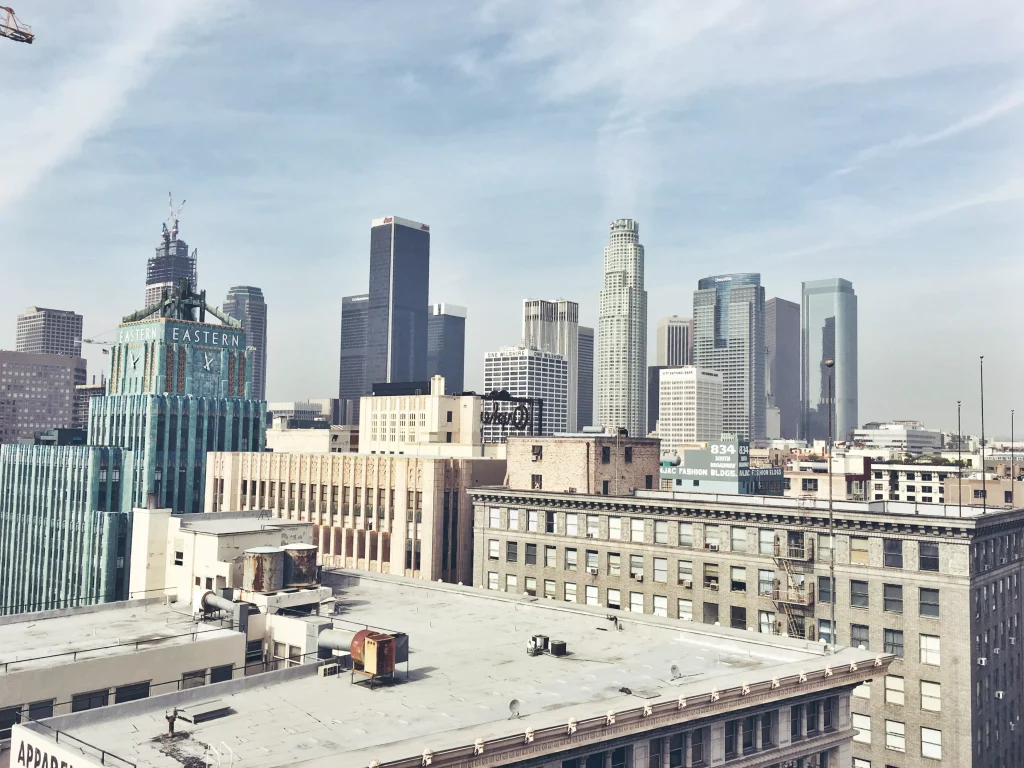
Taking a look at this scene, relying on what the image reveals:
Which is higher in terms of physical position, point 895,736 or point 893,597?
point 893,597

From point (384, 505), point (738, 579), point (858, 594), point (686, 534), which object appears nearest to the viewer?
point (858, 594)

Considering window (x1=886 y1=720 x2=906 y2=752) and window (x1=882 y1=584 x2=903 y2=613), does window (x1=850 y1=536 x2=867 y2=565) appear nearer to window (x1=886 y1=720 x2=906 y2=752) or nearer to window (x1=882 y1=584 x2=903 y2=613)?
window (x1=882 y1=584 x2=903 y2=613)

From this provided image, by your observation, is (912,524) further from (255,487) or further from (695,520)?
(255,487)

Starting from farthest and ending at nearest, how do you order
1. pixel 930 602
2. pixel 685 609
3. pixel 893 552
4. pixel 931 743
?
pixel 685 609 → pixel 893 552 → pixel 930 602 → pixel 931 743

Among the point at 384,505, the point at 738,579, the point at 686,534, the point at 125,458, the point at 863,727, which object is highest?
the point at 125,458

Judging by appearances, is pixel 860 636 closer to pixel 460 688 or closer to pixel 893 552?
pixel 893 552

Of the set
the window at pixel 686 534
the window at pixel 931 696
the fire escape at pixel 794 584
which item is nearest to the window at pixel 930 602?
the window at pixel 931 696

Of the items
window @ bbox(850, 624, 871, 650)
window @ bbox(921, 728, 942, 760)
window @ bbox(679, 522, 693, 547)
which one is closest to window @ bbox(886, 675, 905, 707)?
window @ bbox(921, 728, 942, 760)

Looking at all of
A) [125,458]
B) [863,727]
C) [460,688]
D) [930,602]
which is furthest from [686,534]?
[125,458]
